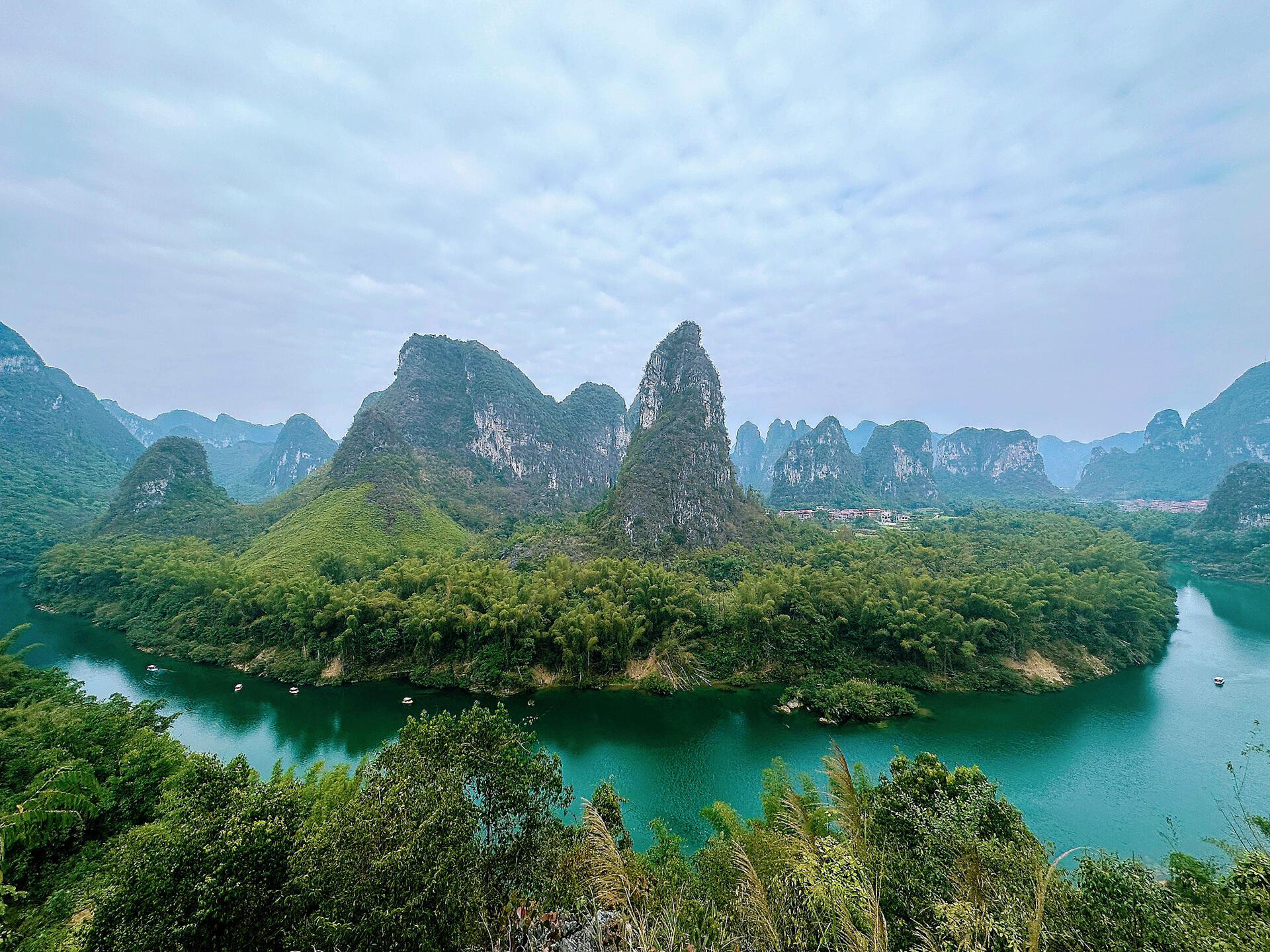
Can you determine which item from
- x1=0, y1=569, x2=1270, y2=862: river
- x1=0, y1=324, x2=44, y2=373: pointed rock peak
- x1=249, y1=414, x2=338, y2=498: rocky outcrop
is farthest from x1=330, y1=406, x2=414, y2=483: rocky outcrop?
Answer: x1=0, y1=324, x2=44, y2=373: pointed rock peak

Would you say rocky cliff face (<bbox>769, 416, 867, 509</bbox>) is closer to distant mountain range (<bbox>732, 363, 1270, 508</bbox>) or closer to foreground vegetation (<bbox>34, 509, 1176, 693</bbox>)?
distant mountain range (<bbox>732, 363, 1270, 508</bbox>)

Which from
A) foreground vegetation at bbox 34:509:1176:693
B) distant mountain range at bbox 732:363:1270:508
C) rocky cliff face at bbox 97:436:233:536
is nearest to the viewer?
foreground vegetation at bbox 34:509:1176:693

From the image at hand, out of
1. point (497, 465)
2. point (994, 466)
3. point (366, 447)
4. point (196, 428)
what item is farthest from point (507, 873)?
point (196, 428)

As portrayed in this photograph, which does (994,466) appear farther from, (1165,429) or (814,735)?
(814,735)

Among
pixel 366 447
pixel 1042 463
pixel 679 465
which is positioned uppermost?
pixel 1042 463

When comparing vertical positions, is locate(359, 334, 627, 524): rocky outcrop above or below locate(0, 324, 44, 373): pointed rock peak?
below

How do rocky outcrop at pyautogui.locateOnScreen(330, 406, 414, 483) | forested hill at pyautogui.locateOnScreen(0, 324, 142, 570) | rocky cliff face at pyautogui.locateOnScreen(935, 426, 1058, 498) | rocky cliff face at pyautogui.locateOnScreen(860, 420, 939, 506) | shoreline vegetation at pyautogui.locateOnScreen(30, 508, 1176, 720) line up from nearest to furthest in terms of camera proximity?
shoreline vegetation at pyautogui.locateOnScreen(30, 508, 1176, 720), forested hill at pyautogui.locateOnScreen(0, 324, 142, 570), rocky outcrop at pyautogui.locateOnScreen(330, 406, 414, 483), rocky cliff face at pyautogui.locateOnScreen(860, 420, 939, 506), rocky cliff face at pyautogui.locateOnScreen(935, 426, 1058, 498)
